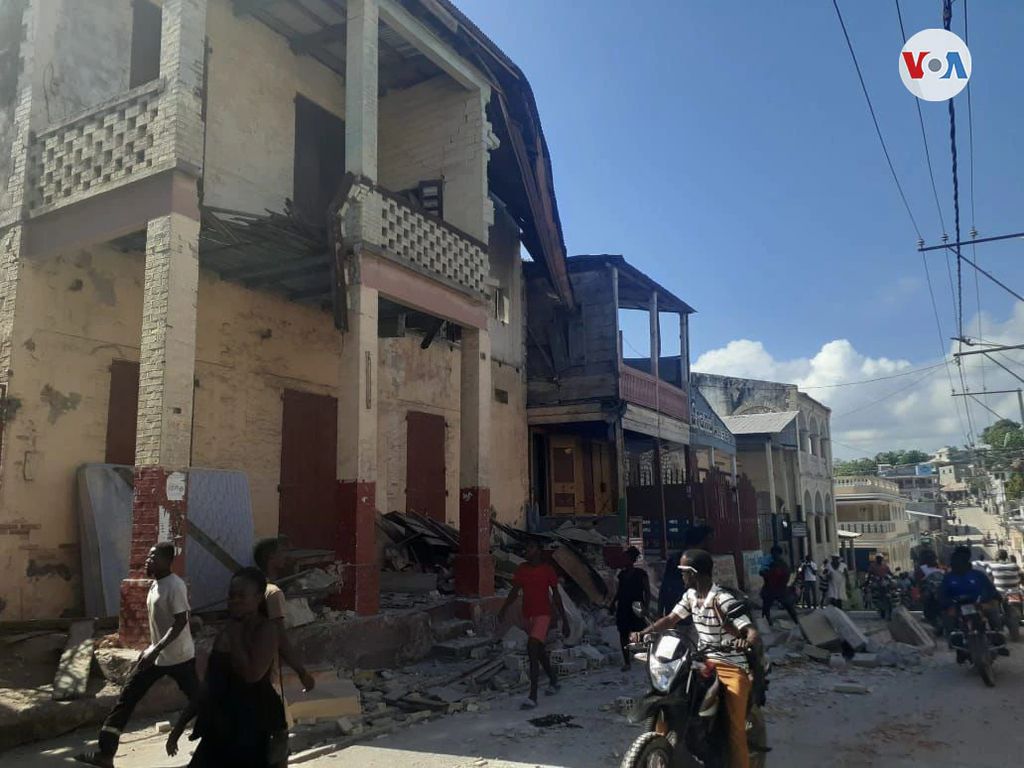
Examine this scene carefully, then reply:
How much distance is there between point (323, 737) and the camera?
6.13 meters

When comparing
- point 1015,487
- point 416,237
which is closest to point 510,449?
point 416,237

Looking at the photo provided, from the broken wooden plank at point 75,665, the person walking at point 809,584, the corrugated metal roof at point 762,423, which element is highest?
the corrugated metal roof at point 762,423

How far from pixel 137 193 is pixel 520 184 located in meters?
8.87

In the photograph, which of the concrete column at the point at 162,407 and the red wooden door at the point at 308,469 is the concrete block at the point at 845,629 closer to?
the red wooden door at the point at 308,469

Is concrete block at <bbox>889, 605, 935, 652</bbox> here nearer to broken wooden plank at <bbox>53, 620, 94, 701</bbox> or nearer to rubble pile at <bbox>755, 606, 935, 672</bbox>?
rubble pile at <bbox>755, 606, 935, 672</bbox>

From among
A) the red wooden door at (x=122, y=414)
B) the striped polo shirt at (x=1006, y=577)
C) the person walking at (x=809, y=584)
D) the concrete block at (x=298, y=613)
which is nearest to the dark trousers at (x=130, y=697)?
the concrete block at (x=298, y=613)

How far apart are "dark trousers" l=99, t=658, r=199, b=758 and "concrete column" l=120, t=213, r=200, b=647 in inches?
68.5

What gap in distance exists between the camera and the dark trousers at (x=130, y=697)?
514cm

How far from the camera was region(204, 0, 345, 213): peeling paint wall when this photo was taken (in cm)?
1046

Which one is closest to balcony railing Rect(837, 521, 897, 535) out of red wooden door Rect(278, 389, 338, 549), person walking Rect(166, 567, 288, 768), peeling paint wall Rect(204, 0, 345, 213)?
red wooden door Rect(278, 389, 338, 549)

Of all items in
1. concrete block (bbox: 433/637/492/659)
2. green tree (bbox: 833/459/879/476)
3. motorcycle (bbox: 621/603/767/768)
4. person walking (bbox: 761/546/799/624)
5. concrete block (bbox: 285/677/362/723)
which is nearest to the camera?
motorcycle (bbox: 621/603/767/768)

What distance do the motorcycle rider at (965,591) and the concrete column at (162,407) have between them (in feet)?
27.6

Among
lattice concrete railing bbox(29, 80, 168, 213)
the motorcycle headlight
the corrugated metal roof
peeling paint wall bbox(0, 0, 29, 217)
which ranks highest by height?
peeling paint wall bbox(0, 0, 29, 217)

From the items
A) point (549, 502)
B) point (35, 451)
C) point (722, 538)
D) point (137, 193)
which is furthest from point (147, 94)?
point (722, 538)
